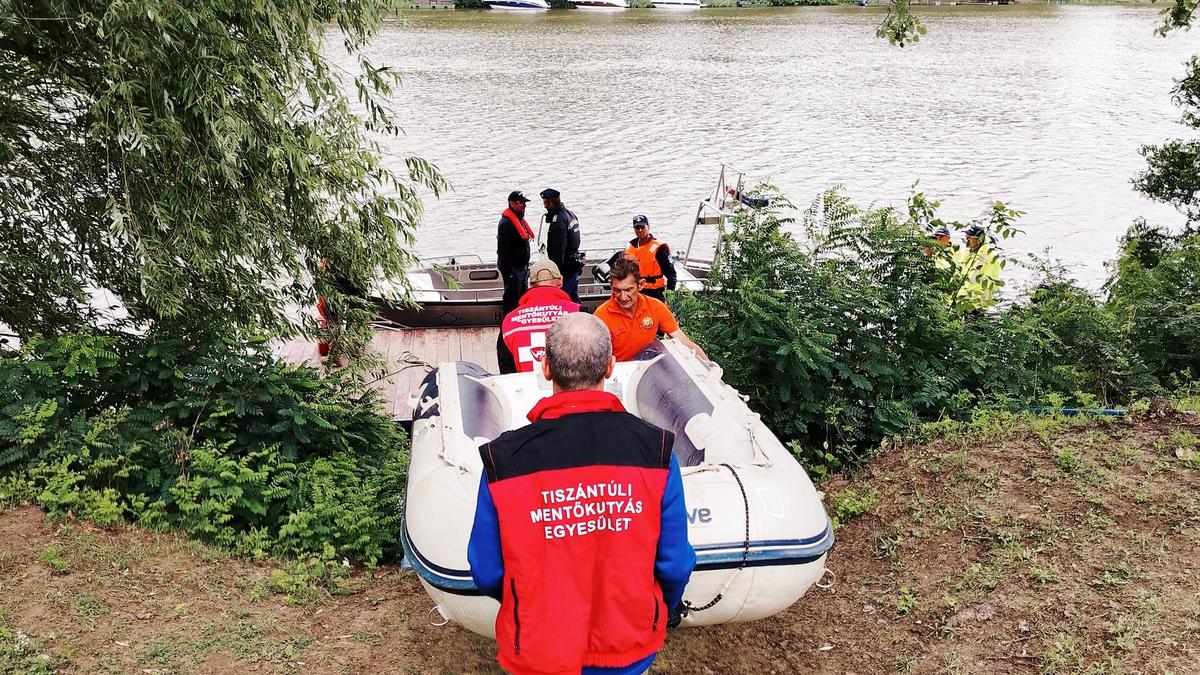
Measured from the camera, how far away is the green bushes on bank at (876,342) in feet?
22.4

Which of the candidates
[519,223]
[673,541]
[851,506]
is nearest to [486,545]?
[673,541]

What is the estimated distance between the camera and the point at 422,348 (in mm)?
11875

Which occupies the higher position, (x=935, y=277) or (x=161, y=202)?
(x=161, y=202)

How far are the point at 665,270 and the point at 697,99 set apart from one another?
2303cm

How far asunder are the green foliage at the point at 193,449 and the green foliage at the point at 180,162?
18.0 inches

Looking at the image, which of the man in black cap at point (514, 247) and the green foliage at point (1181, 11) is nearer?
the green foliage at point (1181, 11)

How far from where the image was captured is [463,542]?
3.70m

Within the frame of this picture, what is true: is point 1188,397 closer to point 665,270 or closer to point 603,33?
point 665,270

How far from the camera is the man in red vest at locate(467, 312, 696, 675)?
2555 mm

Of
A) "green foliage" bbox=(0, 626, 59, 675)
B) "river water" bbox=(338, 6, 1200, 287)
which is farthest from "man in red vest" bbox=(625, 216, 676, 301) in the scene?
"green foliage" bbox=(0, 626, 59, 675)

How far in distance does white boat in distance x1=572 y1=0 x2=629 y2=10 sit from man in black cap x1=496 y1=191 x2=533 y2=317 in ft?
190

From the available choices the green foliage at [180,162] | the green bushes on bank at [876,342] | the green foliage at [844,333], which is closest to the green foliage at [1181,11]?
the green bushes on bank at [876,342]

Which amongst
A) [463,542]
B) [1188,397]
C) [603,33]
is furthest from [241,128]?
[603,33]

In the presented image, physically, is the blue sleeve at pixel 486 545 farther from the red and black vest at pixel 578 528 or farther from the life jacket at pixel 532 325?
the life jacket at pixel 532 325
